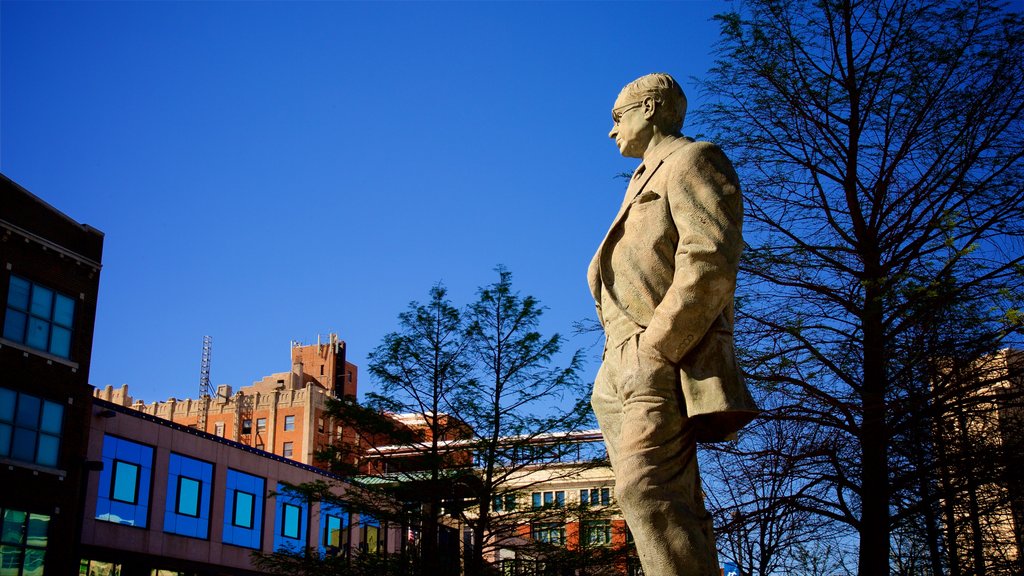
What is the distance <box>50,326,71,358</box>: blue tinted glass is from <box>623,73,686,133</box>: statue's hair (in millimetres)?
29971

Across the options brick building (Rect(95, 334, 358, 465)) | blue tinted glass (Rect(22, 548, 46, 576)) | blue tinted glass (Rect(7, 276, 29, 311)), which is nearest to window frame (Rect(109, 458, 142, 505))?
blue tinted glass (Rect(22, 548, 46, 576))

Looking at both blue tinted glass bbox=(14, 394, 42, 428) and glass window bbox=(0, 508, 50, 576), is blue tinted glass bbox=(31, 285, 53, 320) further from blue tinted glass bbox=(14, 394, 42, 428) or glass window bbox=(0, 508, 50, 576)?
glass window bbox=(0, 508, 50, 576)

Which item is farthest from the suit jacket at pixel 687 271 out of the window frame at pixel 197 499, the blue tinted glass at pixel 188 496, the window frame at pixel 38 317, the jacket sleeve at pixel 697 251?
the blue tinted glass at pixel 188 496

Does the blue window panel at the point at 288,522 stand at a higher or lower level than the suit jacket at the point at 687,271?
higher

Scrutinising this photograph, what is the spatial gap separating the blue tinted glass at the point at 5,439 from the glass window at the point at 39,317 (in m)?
2.59

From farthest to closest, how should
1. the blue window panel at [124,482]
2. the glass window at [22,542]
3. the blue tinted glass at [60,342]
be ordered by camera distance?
the blue window panel at [124,482] < the blue tinted glass at [60,342] < the glass window at [22,542]

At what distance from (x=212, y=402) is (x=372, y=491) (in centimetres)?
7673

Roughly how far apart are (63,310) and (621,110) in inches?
1201

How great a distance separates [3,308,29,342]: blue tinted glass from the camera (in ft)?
99.7

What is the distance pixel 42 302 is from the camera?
1257 inches

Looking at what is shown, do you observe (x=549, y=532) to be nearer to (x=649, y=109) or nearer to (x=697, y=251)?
(x=649, y=109)

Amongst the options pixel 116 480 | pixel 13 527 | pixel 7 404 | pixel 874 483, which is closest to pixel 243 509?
pixel 116 480

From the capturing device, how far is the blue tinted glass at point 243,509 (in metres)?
41.3

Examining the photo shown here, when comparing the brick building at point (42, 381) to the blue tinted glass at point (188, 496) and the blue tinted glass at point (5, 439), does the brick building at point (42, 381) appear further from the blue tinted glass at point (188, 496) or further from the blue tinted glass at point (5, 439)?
the blue tinted glass at point (188, 496)
